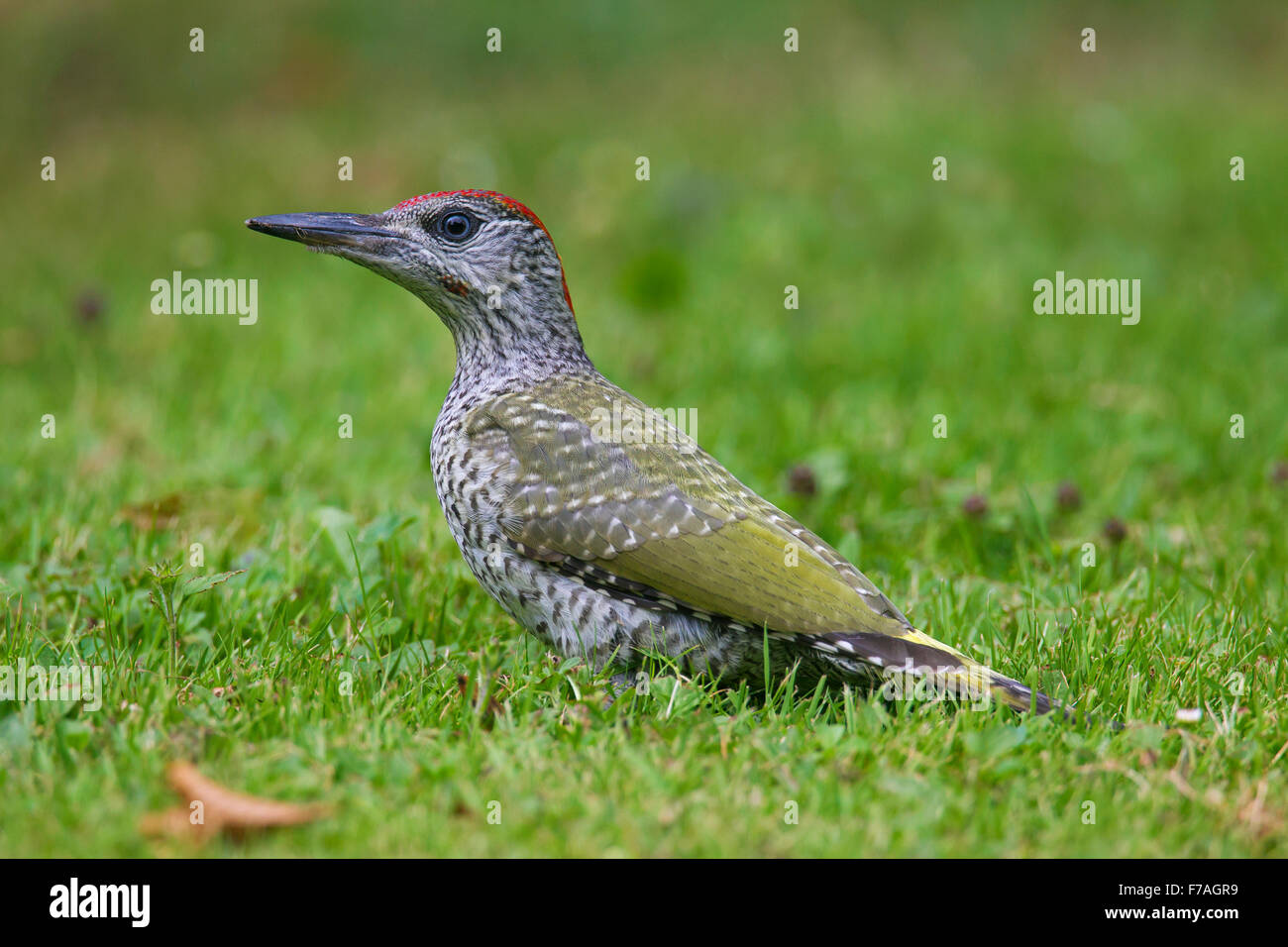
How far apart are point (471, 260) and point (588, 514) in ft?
3.45

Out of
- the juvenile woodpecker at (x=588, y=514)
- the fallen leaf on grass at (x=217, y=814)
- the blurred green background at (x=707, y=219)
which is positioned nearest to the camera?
the fallen leaf on grass at (x=217, y=814)

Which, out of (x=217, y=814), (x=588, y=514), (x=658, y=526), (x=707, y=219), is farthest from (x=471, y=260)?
(x=707, y=219)

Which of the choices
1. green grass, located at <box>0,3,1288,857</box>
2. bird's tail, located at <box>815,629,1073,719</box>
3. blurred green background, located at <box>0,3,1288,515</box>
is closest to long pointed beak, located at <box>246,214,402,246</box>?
green grass, located at <box>0,3,1288,857</box>

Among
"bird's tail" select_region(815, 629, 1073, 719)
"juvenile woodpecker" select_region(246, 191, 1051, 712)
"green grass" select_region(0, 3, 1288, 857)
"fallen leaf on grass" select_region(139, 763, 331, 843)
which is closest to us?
"fallen leaf on grass" select_region(139, 763, 331, 843)

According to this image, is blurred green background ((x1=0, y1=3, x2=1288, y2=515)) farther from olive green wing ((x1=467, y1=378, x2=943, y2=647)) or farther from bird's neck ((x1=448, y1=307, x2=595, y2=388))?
olive green wing ((x1=467, y1=378, x2=943, y2=647))

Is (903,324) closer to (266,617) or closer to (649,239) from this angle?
(649,239)

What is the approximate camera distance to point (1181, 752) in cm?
318

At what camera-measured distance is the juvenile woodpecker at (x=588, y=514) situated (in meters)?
3.56

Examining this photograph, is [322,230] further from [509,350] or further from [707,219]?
[707,219]

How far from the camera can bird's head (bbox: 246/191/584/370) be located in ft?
14.0

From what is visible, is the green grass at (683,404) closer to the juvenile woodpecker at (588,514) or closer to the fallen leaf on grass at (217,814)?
the fallen leaf on grass at (217,814)

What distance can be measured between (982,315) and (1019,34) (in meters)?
5.55

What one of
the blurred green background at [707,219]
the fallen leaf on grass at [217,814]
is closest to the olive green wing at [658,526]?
the fallen leaf on grass at [217,814]
